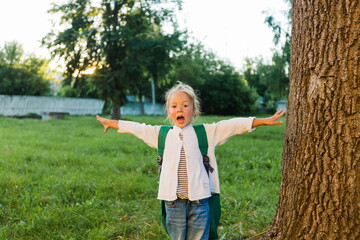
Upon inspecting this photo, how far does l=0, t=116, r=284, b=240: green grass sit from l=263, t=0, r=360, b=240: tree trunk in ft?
3.87

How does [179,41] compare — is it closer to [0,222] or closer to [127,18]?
[127,18]

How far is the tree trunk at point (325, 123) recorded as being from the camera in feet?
8.79

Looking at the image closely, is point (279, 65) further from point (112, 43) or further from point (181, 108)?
point (181, 108)

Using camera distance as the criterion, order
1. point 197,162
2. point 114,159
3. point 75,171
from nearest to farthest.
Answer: point 197,162 → point 75,171 → point 114,159

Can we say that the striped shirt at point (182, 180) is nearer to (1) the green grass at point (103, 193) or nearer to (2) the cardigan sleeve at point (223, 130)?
(2) the cardigan sleeve at point (223, 130)

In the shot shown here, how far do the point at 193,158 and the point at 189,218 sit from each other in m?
0.47

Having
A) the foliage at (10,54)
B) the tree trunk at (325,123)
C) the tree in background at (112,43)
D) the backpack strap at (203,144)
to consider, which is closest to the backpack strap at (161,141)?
the backpack strap at (203,144)

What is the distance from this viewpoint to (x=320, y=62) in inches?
110

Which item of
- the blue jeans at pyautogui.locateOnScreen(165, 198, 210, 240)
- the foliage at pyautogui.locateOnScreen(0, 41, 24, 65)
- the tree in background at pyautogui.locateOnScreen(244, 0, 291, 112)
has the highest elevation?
the foliage at pyautogui.locateOnScreen(0, 41, 24, 65)

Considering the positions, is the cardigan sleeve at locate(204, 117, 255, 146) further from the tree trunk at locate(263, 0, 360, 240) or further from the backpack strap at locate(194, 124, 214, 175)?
the tree trunk at locate(263, 0, 360, 240)

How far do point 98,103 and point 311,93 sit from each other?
36.6 metres

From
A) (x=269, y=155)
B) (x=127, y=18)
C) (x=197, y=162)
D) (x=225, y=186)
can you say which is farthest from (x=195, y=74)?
(x=197, y=162)

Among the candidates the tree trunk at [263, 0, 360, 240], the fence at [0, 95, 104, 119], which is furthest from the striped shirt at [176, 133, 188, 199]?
the fence at [0, 95, 104, 119]

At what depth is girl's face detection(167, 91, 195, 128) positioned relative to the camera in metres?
3.08
